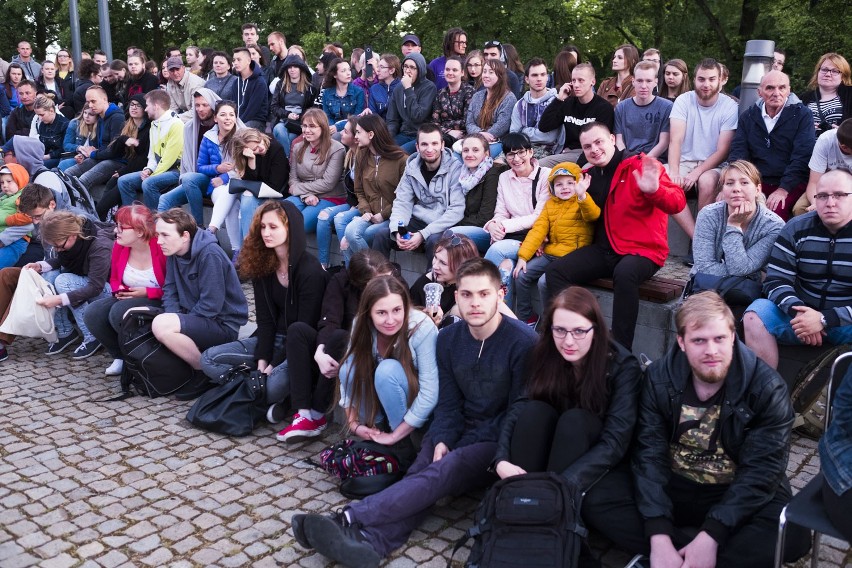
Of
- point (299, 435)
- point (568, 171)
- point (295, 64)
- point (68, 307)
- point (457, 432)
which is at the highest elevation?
point (295, 64)

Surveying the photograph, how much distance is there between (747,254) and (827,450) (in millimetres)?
2225

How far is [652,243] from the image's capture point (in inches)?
224

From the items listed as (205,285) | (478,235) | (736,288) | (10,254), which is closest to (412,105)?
(478,235)

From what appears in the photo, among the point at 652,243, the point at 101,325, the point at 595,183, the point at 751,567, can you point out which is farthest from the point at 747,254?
the point at 101,325

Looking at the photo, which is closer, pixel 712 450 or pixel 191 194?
pixel 712 450

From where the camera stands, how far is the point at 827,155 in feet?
20.0

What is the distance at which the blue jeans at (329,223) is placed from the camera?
791 cm

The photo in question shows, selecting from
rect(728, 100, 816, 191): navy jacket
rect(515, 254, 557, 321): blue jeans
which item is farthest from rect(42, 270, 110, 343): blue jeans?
rect(728, 100, 816, 191): navy jacket

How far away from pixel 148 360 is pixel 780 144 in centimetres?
502

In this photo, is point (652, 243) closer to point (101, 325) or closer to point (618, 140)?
point (618, 140)

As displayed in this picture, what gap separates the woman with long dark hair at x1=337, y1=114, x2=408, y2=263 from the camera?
7688 mm

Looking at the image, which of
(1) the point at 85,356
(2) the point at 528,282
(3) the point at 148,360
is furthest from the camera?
(1) the point at 85,356

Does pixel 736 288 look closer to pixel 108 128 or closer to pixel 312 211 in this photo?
pixel 312 211

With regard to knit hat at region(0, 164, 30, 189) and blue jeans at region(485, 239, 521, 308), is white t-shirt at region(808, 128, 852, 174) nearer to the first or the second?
blue jeans at region(485, 239, 521, 308)
